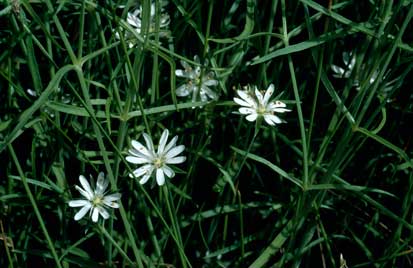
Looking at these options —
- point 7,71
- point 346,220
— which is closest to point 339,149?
point 346,220

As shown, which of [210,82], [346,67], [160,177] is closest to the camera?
[160,177]

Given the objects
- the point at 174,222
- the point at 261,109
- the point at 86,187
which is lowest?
the point at 174,222

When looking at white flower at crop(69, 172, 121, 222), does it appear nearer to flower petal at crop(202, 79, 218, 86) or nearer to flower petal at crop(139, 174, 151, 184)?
flower petal at crop(139, 174, 151, 184)

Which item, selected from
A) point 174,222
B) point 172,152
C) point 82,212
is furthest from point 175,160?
point 82,212

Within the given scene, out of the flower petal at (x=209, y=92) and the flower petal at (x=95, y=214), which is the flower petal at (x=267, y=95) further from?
the flower petal at (x=95, y=214)

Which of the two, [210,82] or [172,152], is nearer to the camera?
[172,152]

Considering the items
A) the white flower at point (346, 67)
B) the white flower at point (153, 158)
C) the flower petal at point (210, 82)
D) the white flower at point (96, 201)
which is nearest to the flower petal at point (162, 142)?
the white flower at point (153, 158)

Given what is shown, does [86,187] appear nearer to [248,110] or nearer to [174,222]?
[174,222]
